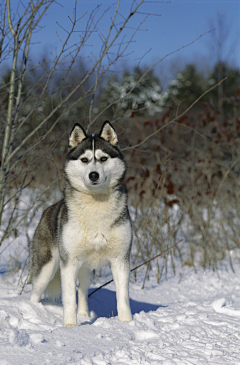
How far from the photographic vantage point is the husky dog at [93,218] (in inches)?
130

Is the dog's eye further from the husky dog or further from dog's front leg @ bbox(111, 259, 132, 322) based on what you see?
dog's front leg @ bbox(111, 259, 132, 322)

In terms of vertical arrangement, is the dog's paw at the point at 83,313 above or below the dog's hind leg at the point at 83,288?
below

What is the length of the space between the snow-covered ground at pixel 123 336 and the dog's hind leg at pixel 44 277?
0.47 ft

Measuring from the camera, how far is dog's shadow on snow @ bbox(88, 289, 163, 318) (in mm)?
4594

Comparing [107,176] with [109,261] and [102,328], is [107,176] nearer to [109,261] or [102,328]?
[109,261]

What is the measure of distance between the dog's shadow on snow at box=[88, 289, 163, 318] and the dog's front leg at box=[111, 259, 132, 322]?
1171mm

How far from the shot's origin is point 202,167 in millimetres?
7703

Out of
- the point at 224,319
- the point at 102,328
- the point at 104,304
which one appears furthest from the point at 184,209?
the point at 102,328

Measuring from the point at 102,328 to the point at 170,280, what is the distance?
2.97 meters

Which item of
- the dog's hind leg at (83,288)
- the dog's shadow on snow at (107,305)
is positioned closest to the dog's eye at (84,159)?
the dog's hind leg at (83,288)

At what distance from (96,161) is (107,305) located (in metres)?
2.29

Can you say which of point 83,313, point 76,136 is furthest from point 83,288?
point 76,136

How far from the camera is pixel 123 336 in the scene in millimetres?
2924

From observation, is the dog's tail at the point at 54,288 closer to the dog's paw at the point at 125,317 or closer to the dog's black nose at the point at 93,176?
the dog's paw at the point at 125,317
